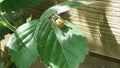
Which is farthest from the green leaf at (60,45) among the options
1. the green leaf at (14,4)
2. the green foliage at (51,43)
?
the green leaf at (14,4)

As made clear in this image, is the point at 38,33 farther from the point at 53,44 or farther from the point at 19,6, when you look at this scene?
the point at 19,6

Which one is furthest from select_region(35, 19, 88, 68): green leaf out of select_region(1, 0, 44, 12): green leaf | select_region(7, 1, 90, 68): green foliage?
select_region(1, 0, 44, 12): green leaf

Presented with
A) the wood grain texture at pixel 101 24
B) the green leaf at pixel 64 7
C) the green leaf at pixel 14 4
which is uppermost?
the green leaf at pixel 14 4

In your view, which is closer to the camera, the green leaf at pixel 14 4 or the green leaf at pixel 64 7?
the green leaf at pixel 64 7

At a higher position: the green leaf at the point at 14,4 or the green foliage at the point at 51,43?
the green leaf at the point at 14,4

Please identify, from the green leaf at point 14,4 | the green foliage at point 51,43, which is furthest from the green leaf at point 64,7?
the green leaf at point 14,4

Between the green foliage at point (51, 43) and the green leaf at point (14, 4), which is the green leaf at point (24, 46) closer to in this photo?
the green foliage at point (51, 43)

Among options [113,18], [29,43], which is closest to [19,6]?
[29,43]
